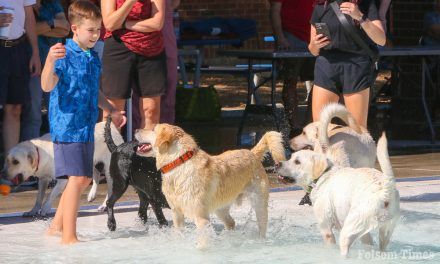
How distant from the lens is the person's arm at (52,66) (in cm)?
681

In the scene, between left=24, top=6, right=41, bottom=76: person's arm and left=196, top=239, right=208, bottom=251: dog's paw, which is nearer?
left=196, top=239, right=208, bottom=251: dog's paw

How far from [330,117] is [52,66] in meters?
2.09

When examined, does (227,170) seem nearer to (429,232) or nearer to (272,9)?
(429,232)

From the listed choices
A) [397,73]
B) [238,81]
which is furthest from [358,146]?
[238,81]

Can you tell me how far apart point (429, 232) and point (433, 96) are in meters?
6.51

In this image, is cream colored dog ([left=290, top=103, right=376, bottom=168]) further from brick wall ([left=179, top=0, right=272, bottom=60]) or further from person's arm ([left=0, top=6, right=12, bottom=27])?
brick wall ([left=179, top=0, right=272, bottom=60])

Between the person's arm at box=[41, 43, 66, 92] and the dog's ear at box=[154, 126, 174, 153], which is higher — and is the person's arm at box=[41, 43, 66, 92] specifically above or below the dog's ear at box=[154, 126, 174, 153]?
above

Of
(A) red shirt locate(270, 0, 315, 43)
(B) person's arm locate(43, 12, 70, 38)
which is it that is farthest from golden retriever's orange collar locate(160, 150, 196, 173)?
(A) red shirt locate(270, 0, 315, 43)

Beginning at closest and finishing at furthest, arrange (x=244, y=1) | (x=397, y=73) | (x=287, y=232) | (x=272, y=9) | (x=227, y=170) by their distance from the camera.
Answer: (x=227, y=170) → (x=287, y=232) → (x=272, y=9) → (x=397, y=73) → (x=244, y=1)

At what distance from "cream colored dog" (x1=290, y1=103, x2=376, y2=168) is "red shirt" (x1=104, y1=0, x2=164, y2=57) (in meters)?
1.35

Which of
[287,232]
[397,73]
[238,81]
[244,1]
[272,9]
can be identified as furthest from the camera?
[244,1]

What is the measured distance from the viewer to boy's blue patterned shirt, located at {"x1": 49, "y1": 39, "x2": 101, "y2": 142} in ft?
23.2

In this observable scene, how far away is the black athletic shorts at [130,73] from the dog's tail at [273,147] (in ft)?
4.18

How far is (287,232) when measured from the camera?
763 cm
